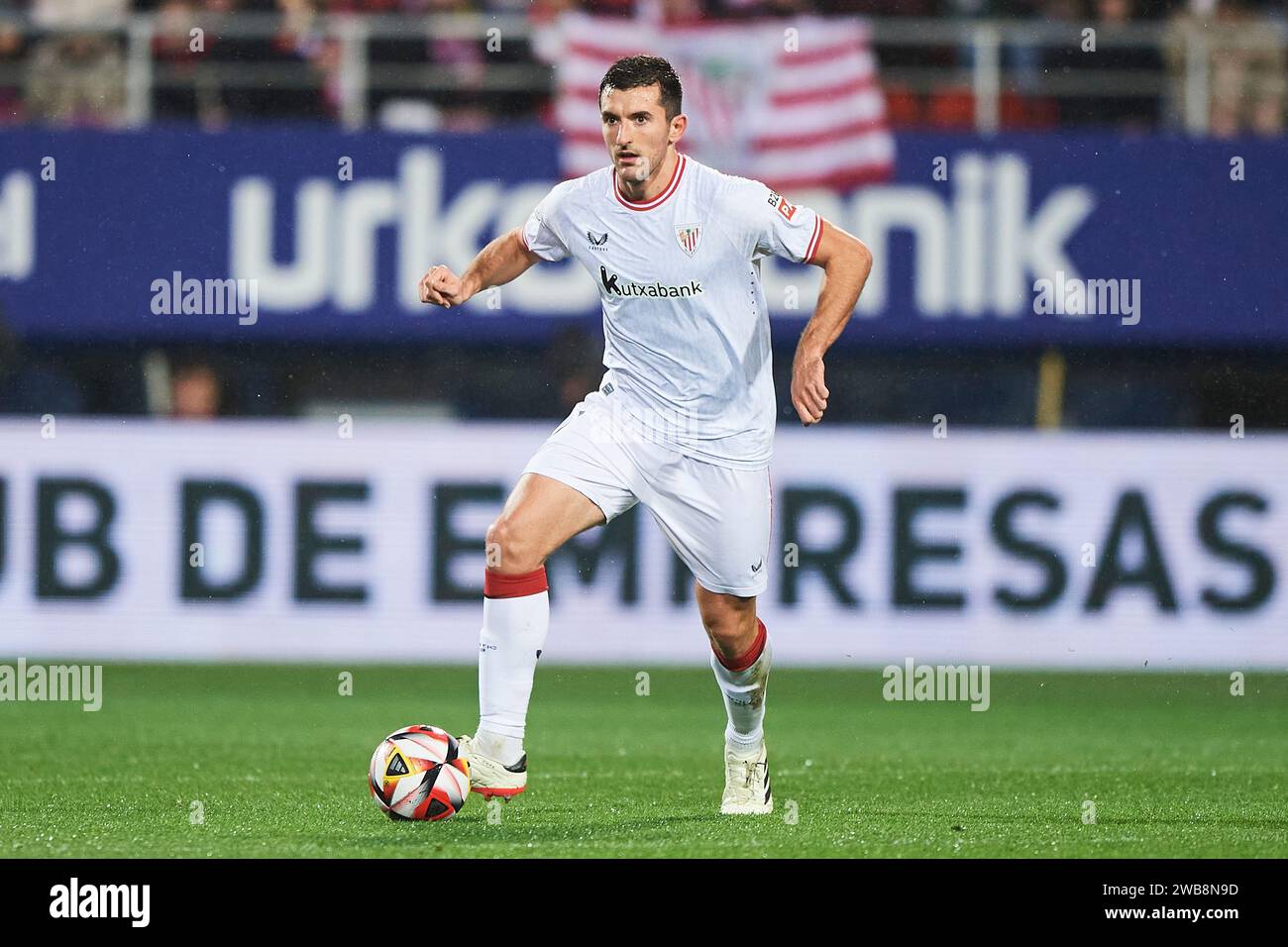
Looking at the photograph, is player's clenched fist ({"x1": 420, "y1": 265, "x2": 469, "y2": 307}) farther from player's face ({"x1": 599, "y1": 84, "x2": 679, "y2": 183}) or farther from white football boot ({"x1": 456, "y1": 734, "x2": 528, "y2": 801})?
→ white football boot ({"x1": 456, "y1": 734, "x2": 528, "y2": 801})

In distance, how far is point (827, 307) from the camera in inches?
263

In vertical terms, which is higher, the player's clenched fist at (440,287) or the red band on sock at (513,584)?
the player's clenched fist at (440,287)

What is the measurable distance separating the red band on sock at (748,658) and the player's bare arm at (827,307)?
80 cm

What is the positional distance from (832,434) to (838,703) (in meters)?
1.86

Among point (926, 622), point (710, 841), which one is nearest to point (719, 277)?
point (710, 841)

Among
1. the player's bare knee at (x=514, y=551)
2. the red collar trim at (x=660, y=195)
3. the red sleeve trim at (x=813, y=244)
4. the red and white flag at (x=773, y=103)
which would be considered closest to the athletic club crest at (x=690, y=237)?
the red collar trim at (x=660, y=195)

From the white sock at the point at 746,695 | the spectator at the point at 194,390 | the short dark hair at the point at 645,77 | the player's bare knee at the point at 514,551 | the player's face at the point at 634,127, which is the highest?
the short dark hair at the point at 645,77

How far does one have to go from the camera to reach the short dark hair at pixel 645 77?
6543mm

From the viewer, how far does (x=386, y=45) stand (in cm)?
1413

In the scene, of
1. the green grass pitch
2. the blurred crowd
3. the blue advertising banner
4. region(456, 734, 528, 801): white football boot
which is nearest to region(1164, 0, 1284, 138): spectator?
the blurred crowd

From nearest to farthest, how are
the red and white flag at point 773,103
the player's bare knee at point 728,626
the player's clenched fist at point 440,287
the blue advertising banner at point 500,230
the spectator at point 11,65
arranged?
1. the player's clenched fist at point 440,287
2. the player's bare knee at point 728,626
3. the red and white flag at point 773,103
4. the blue advertising banner at point 500,230
5. the spectator at point 11,65

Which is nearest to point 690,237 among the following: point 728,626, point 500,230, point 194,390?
point 728,626

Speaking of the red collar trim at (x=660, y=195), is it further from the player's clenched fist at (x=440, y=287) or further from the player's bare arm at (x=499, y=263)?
the player's clenched fist at (x=440, y=287)

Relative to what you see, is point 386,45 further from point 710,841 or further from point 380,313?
point 710,841
